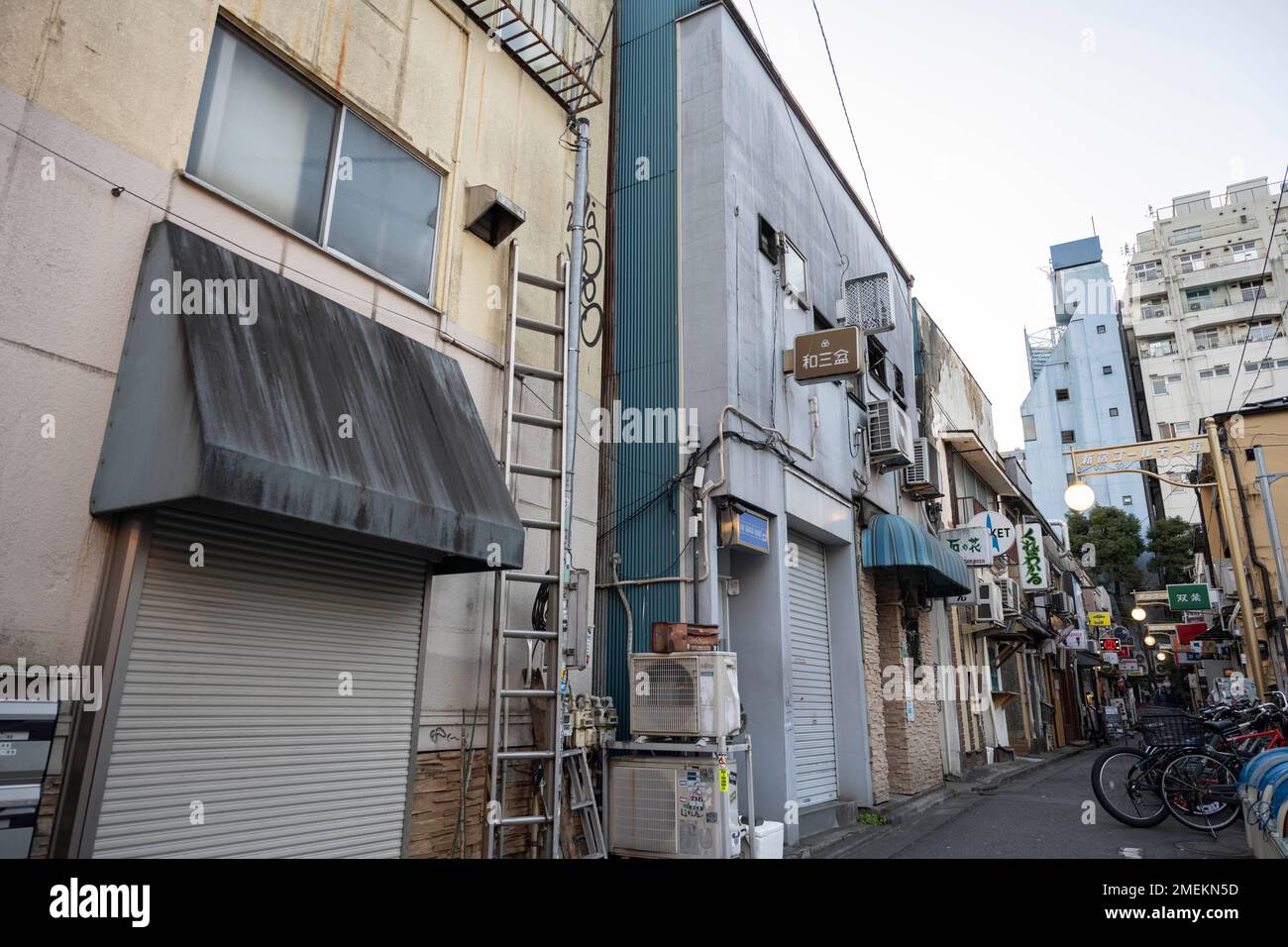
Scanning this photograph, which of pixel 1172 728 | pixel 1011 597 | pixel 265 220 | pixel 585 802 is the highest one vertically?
pixel 265 220

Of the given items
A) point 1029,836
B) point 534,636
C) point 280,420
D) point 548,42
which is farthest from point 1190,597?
point 280,420

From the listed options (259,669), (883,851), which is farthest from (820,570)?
(259,669)

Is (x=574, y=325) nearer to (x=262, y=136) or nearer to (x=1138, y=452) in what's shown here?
(x=262, y=136)

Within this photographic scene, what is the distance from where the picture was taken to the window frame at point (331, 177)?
612 cm

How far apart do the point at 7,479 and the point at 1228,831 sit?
493 inches

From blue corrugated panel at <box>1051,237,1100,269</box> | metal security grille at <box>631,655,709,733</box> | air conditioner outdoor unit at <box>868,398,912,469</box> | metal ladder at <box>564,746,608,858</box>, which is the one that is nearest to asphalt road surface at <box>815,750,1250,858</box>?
metal security grille at <box>631,655,709,733</box>

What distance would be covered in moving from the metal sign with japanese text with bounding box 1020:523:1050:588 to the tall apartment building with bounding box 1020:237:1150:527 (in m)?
36.4

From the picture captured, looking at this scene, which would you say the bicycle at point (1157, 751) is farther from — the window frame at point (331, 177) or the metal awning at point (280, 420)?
the window frame at point (331, 177)

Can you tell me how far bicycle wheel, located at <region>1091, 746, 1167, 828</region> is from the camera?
941 cm

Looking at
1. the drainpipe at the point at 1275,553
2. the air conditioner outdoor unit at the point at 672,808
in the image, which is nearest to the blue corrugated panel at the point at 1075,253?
the drainpipe at the point at 1275,553

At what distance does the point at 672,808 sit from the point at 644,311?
21.4 feet

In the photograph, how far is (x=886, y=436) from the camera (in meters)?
15.0

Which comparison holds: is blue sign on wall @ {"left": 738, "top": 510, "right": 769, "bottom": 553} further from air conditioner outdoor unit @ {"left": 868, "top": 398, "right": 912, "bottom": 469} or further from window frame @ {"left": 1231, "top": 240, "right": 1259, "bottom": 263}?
window frame @ {"left": 1231, "top": 240, "right": 1259, "bottom": 263}

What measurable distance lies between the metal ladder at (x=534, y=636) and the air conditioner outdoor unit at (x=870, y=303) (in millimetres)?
7852
